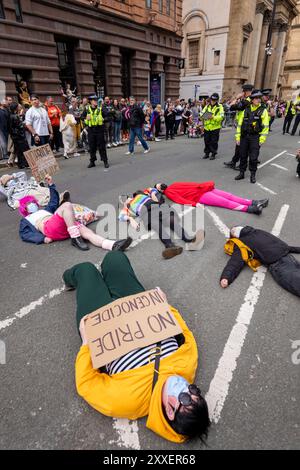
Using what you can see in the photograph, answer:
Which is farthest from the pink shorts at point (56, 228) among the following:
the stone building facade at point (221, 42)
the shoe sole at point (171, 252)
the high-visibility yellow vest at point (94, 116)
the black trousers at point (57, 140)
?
the stone building facade at point (221, 42)

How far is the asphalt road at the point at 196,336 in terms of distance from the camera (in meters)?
1.91

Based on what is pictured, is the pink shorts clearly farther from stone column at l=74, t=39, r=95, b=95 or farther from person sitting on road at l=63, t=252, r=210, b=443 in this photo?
stone column at l=74, t=39, r=95, b=95

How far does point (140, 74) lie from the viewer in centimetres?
1881

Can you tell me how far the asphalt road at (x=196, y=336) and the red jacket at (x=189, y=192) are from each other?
60cm

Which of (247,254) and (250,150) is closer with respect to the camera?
(247,254)

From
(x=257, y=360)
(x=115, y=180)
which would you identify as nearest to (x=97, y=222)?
(x=115, y=180)

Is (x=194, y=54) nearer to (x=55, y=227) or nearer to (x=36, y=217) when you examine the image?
(x=36, y=217)

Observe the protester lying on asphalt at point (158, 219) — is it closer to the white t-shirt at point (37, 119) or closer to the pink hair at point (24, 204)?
the pink hair at point (24, 204)

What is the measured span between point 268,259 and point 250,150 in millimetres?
4672

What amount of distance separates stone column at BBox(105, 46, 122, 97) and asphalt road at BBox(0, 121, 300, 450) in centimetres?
1454

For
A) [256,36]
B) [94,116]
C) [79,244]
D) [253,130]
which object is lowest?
[79,244]

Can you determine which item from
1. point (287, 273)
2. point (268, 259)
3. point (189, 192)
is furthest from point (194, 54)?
point (287, 273)

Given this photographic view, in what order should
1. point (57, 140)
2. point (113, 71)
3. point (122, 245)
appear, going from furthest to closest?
point (113, 71) → point (57, 140) → point (122, 245)

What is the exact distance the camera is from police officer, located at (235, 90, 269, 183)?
681 cm
